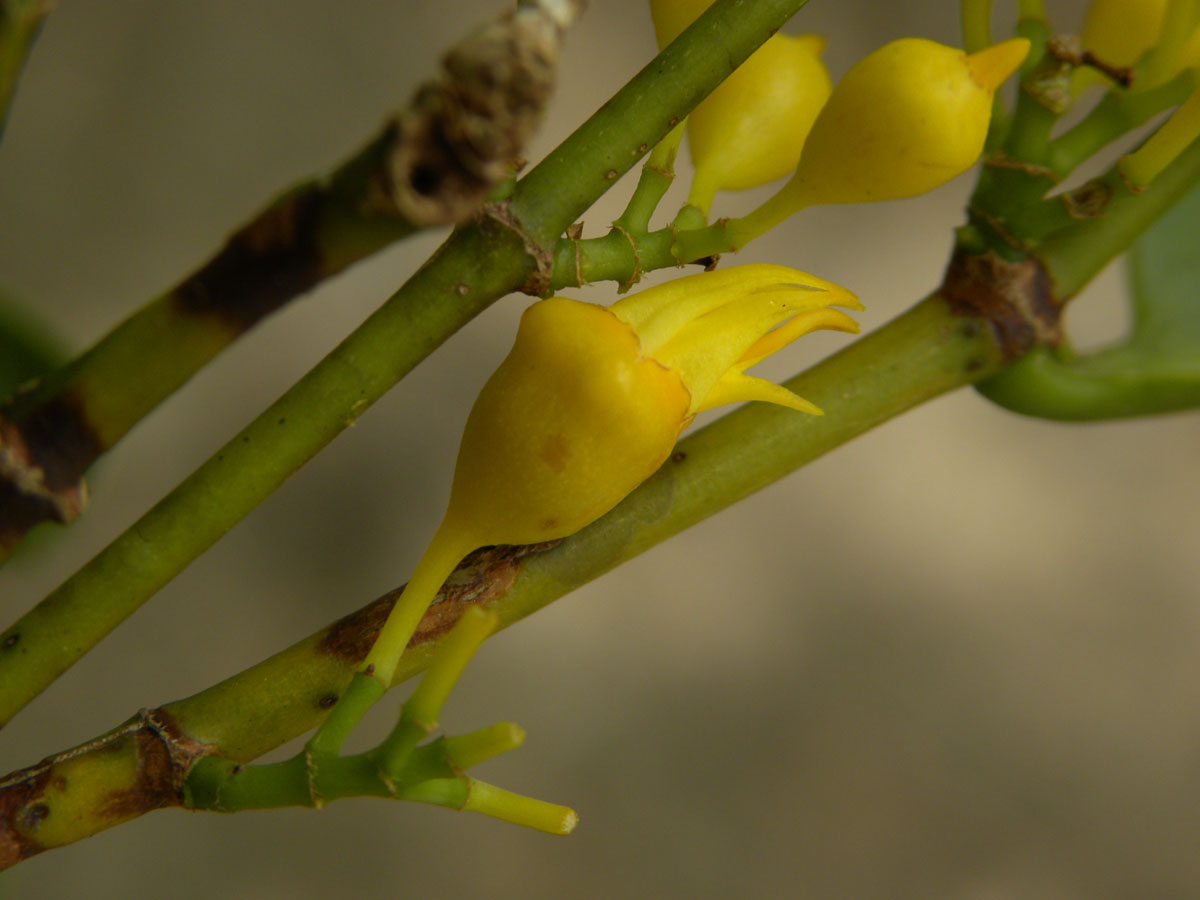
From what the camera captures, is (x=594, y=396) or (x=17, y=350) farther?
(x=17, y=350)

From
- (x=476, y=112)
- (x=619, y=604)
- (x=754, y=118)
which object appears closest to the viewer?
(x=476, y=112)

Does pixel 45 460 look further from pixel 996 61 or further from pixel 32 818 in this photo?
pixel 996 61

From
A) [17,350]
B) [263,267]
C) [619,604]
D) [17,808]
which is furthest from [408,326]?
[619,604]

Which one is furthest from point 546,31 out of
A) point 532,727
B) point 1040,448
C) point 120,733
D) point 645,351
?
point 1040,448

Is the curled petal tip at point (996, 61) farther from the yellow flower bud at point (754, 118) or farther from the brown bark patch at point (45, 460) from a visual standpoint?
the brown bark patch at point (45, 460)

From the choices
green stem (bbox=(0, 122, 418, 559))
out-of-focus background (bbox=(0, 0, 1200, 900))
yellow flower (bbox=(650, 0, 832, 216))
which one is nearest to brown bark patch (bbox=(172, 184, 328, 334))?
green stem (bbox=(0, 122, 418, 559))

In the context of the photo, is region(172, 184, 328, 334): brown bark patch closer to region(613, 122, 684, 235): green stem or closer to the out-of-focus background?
region(613, 122, 684, 235): green stem

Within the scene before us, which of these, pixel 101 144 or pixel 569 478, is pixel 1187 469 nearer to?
pixel 569 478
